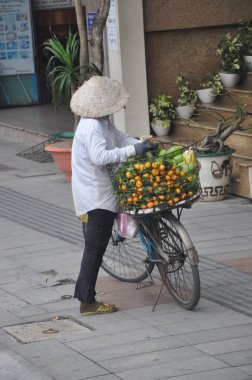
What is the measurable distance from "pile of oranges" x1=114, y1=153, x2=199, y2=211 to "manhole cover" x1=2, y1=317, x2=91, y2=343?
0.95m

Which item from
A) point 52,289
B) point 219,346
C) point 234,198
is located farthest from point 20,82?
point 219,346

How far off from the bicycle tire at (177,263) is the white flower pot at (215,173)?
3.51 metres

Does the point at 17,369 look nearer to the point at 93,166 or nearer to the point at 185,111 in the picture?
the point at 93,166

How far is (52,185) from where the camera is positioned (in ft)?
42.4

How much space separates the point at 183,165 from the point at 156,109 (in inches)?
245

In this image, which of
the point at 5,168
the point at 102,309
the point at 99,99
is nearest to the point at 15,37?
the point at 5,168

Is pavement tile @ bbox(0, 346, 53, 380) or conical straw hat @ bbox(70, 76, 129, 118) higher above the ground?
conical straw hat @ bbox(70, 76, 129, 118)

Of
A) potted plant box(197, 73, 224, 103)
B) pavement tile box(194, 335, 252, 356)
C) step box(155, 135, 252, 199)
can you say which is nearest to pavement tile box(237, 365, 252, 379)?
pavement tile box(194, 335, 252, 356)

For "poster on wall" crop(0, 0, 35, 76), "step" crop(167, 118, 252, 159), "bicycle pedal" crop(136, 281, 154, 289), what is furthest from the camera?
"poster on wall" crop(0, 0, 35, 76)

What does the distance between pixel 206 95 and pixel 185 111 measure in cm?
41

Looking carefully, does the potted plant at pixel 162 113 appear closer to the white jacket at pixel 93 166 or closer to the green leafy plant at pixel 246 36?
the green leafy plant at pixel 246 36

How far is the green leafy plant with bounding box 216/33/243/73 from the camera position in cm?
1341

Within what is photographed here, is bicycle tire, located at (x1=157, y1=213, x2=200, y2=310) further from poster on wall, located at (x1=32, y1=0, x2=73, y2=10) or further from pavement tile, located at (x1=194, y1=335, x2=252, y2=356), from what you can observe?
poster on wall, located at (x1=32, y1=0, x2=73, y2=10)

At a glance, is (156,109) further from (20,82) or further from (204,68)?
(20,82)
